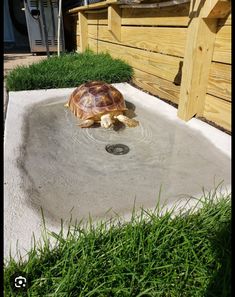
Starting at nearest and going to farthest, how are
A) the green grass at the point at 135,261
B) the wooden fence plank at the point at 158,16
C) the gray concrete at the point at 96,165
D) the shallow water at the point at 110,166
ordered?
the green grass at the point at 135,261
the gray concrete at the point at 96,165
the shallow water at the point at 110,166
the wooden fence plank at the point at 158,16

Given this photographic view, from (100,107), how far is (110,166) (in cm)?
115

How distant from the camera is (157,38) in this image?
437cm

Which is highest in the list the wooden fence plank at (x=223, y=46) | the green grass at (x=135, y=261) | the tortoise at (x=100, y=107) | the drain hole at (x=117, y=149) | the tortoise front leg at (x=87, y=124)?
the wooden fence plank at (x=223, y=46)

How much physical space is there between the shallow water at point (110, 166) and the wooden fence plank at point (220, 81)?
1.89ft

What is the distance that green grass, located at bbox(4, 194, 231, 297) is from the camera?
1.49 meters

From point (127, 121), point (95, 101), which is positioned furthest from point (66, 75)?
point (127, 121)

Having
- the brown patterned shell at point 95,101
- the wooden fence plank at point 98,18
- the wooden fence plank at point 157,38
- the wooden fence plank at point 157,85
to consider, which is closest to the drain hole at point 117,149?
the brown patterned shell at point 95,101

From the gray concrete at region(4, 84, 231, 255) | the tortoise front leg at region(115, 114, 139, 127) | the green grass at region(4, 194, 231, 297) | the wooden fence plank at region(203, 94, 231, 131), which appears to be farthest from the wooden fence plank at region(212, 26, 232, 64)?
the green grass at region(4, 194, 231, 297)

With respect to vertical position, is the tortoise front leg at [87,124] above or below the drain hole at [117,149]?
above

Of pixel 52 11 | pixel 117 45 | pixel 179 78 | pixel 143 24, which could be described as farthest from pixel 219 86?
pixel 52 11

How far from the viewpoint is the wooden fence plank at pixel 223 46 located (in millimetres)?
3010

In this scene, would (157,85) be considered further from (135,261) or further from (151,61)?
(135,261)

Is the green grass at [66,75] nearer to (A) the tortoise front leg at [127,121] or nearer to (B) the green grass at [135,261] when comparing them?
(A) the tortoise front leg at [127,121]

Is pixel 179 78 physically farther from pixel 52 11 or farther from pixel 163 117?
pixel 52 11
